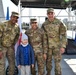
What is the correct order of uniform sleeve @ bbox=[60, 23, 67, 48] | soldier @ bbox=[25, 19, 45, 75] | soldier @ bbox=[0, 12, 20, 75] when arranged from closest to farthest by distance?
soldier @ bbox=[0, 12, 20, 75] < soldier @ bbox=[25, 19, 45, 75] < uniform sleeve @ bbox=[60, 23, 67, 48]

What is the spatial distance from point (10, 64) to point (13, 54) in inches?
10.1

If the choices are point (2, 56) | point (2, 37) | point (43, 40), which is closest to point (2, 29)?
point (2, 37)

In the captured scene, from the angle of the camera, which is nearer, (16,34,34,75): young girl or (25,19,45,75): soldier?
(16,34,34,75): young girl

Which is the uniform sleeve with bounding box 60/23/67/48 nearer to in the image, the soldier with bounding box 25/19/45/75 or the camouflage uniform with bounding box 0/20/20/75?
the soldier with bounding box 25/19/45/75

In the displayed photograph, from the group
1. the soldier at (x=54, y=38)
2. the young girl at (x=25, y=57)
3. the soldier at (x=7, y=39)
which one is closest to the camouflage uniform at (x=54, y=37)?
the soldier at (x=54, y=38)

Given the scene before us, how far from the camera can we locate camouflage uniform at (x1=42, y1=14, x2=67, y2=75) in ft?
18.7

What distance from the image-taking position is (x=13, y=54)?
5594 mm

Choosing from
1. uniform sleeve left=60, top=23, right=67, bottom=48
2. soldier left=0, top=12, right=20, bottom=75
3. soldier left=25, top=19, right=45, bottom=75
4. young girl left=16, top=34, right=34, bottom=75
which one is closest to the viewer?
young girl left=16, top=34, right=34, bottom=75

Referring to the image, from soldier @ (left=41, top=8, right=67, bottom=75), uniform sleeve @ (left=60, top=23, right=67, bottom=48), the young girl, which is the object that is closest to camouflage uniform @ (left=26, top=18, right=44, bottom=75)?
soldier @ (left=41, top=8, right=67, bottom=75)

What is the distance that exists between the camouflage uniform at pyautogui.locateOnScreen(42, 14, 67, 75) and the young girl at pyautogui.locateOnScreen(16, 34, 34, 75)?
0.57m

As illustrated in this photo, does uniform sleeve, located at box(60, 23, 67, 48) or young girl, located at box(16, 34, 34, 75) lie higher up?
uniform sleeve, located at box(60, 23, 67, 48)

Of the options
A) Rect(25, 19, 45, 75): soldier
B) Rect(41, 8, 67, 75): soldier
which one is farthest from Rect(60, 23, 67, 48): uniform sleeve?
Rect(25, 19, 45, 75): soldier

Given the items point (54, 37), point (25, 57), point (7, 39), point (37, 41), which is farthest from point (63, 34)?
point (7, 39)

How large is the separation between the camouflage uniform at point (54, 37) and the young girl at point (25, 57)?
572mm
